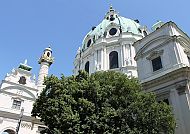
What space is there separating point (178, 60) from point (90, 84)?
31.4 ft

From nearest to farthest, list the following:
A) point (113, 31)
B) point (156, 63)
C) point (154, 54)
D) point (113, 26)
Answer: point (156, 63)
point (154, 54)
point (113, 31)
point (113, 26)

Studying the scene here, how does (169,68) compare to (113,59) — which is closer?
(169,68)

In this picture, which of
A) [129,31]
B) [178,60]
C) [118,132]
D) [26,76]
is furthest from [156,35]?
[26,76]

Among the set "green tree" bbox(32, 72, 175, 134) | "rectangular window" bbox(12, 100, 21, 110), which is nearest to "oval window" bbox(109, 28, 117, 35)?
"rectangular window" bbox(12, 100, 21, 110)

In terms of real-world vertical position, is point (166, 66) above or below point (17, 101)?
above

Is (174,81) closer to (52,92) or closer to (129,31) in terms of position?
(52,92)

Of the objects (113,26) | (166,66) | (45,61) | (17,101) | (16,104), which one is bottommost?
(16,104)

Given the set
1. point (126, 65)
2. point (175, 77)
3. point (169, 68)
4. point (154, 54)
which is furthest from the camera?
point (126, 65)

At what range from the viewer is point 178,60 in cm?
2002

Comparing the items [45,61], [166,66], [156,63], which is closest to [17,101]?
[45,61]

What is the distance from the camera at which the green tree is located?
13.4 m

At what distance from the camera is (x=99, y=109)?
47.3 ft

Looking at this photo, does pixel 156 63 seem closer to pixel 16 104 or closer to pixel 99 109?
pixel 99 109

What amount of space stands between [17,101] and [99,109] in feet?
62.5
